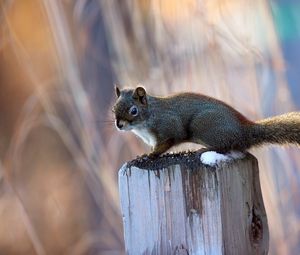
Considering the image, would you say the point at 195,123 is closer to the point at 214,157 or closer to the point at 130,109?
the point at 130,109

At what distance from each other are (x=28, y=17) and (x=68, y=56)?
0.49m

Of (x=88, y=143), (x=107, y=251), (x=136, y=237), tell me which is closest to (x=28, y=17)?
(x=88, y=143)

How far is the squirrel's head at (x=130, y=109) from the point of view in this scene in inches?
61.9

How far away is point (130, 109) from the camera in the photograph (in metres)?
1.57

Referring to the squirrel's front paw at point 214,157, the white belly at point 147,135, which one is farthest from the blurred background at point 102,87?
the squirrel's front paw at point 214,157

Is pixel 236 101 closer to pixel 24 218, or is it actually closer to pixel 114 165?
pixel 114 165

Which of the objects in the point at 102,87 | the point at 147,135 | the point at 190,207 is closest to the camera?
the point at 190,207

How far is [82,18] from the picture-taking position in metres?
3.33

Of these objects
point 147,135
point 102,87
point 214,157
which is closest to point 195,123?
point 147,135

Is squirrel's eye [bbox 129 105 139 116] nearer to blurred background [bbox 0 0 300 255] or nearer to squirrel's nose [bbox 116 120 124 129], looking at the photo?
squirrel's nose [bbox 116 120 124 129]

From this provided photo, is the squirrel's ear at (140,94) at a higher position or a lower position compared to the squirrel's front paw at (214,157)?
higher

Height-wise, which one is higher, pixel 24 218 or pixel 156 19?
pixel 156 19

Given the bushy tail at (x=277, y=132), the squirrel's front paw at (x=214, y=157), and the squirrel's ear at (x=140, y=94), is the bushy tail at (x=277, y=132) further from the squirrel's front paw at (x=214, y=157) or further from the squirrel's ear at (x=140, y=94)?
the squirrel's ear at (x=140, y=94)

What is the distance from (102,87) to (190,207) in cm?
215
